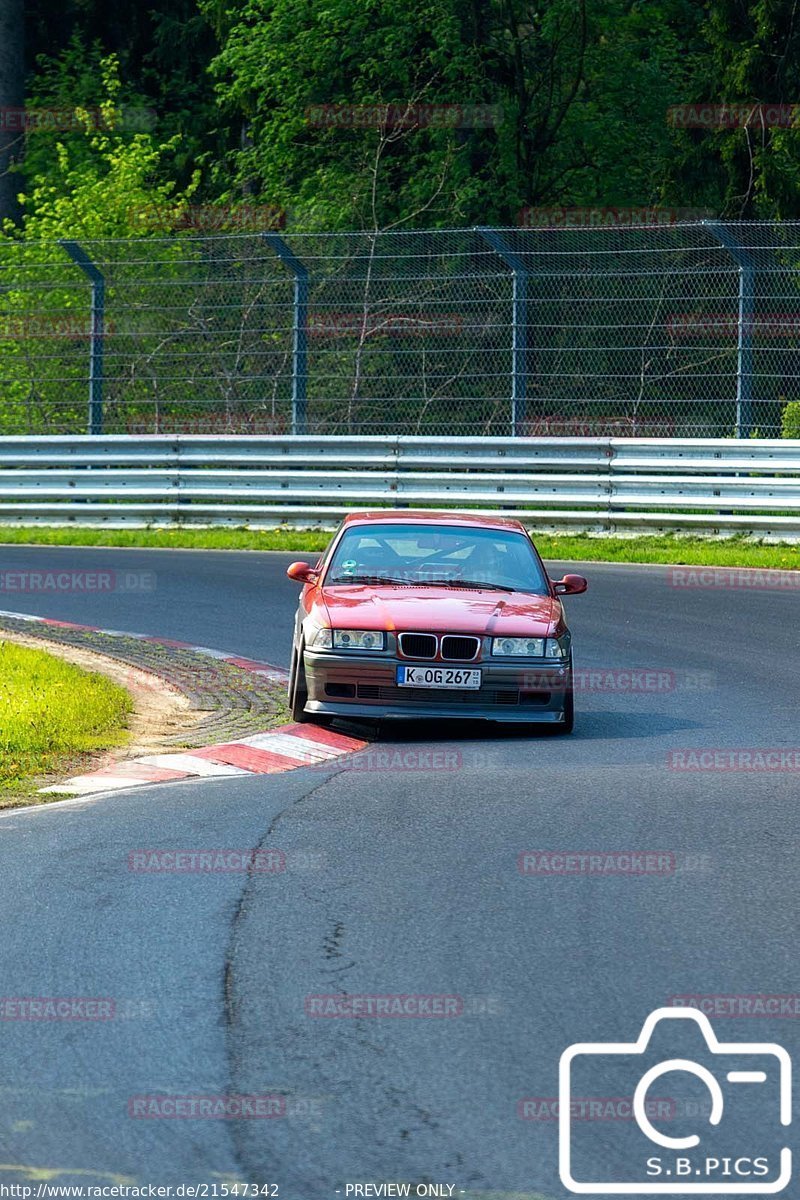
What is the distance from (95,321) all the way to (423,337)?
4.43m

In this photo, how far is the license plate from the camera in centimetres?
1039

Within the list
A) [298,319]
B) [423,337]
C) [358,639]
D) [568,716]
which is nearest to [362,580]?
[358,639]

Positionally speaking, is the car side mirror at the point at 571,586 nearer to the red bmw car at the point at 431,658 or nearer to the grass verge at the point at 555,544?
the red bmw car at the point at 431,658

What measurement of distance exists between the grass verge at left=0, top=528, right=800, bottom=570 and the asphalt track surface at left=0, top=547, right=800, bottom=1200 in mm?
9120

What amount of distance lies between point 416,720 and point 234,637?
13.5 feet

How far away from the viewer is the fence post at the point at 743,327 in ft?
65.5

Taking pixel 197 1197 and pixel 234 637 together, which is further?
pixel 234 637

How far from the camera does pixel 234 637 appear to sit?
14.3 m

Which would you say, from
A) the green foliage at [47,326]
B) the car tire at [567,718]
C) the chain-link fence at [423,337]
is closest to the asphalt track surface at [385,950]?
the car tire at [567,718]

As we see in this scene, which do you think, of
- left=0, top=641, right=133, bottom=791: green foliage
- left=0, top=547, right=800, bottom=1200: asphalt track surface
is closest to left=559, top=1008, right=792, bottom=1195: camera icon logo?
left=0, top=547, right=800, bottom=1200: asphalt track surface

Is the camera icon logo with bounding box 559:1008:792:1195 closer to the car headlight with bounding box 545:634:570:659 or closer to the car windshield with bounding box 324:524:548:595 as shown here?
the car headlight with bounding box 545:634:570:659

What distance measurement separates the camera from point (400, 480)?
72.6 feet

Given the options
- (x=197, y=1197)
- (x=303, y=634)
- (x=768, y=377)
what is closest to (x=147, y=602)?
(x=303, y=634)

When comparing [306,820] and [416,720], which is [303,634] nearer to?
[416,720]
